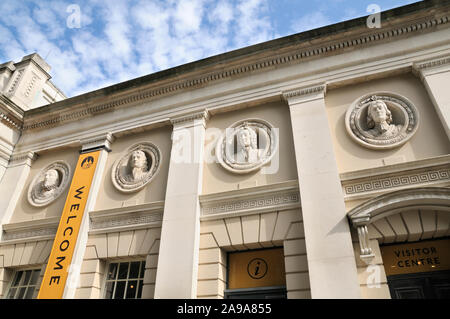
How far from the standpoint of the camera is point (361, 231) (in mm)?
7297

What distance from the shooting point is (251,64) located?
1097 centimetres

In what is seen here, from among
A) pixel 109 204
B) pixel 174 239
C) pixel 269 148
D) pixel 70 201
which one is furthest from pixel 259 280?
pixel 70 201

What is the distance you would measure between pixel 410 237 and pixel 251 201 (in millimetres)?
4064

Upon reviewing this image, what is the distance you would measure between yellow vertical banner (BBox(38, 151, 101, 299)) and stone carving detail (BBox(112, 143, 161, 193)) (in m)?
1.01

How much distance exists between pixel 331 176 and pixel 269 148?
2217 mm

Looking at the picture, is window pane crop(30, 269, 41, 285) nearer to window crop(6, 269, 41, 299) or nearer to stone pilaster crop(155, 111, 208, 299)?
window crop(6, 269, 41, 299)

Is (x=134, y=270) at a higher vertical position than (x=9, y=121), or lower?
lower

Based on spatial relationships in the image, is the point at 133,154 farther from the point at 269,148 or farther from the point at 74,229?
the point at 269,148

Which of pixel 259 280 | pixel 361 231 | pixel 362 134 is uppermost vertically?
pixel 362 134

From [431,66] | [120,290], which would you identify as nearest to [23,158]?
[120,290]

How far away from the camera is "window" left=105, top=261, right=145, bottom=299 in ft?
30.1

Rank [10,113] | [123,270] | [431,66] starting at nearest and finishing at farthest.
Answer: [431,66]
[123,270]
[10,113]

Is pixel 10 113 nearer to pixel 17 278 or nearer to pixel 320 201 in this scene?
pixel 17 278

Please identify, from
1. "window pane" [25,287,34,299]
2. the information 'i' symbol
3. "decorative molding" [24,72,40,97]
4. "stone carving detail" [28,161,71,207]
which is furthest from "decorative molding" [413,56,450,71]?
"decorative molding" [24,72,40,97]
